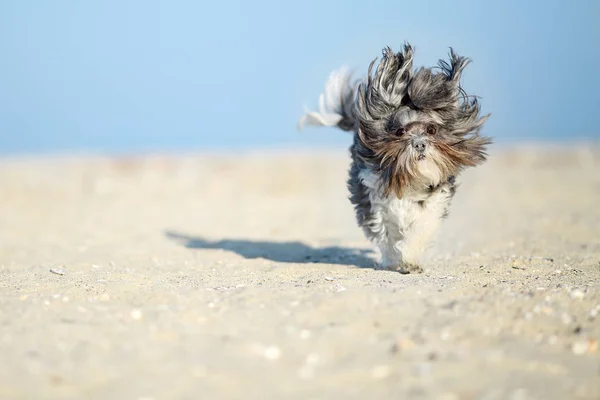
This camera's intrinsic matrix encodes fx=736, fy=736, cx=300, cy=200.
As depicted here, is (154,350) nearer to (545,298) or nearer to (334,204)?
(545,298)

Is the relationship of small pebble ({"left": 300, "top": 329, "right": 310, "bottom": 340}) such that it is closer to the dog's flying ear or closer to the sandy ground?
the sandy ground

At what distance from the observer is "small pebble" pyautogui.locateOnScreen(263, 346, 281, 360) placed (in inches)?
155

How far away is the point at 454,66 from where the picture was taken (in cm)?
691

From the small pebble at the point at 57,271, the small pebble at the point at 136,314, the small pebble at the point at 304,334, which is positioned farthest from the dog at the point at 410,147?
the small pebble at the point at 57,271

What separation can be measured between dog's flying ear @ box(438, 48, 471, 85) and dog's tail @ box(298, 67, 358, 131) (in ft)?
4.40

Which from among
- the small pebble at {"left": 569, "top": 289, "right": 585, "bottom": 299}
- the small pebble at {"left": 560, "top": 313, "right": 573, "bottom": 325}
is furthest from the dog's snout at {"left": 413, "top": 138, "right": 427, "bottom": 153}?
the small pebble at {"left": 560, "top": 313, "right": 573, "bottom": 325}

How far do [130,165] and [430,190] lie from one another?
1826 cm

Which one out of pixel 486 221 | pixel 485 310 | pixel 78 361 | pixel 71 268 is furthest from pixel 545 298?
pixel 486 221

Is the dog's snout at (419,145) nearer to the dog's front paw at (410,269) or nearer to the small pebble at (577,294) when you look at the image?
the dog's front paw at (410,269)

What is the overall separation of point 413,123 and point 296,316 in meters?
2.61

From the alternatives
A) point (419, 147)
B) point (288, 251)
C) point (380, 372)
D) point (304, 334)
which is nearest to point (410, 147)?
point (419, 147)

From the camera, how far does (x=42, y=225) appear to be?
520 inches

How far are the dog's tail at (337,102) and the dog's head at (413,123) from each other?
1.17 m

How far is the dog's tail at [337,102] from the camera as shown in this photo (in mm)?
8117
